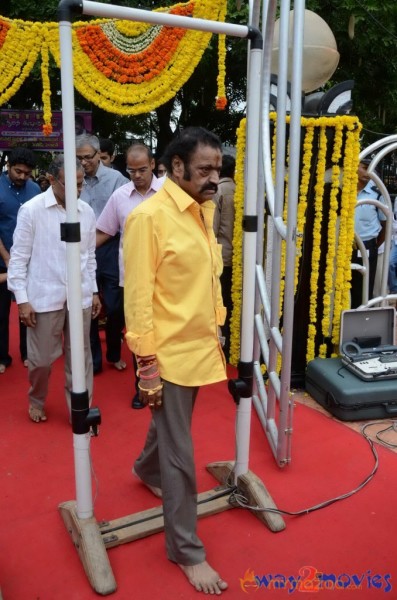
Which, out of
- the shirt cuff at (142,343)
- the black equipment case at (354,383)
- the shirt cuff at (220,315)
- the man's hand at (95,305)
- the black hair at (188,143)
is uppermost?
the black hair at (188,143)

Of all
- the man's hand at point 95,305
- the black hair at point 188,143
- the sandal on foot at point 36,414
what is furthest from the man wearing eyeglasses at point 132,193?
the black hair at point 188,143

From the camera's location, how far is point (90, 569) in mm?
2117

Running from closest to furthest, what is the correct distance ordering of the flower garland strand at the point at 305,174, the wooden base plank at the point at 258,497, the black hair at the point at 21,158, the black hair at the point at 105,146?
the wooden base plank at the point at 258,497
the flower garland strand at the point at 305,174
the black hair at the point at 21,158
the black hair at the point at 105,146

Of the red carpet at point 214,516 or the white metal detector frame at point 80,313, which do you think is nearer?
the white metal detector frame at point 80,313

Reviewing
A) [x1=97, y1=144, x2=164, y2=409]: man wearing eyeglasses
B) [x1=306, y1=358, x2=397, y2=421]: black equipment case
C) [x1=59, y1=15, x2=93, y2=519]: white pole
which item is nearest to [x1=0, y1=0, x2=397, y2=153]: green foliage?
[x1=97, y1=144, x2=164, y2=409]: man wearing eyeglasses

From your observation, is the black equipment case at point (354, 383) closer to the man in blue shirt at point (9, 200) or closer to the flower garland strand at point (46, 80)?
the man in blue shirt at point (9, 200)

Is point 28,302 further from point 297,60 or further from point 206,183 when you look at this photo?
point 297,60

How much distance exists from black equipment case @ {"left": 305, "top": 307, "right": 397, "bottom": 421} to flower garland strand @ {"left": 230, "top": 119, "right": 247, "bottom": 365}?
0.65 metres

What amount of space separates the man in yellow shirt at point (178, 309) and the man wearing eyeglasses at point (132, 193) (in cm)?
124

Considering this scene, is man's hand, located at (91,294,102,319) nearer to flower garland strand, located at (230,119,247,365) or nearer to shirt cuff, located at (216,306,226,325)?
flower garland strand, located at (230,119,247,365)

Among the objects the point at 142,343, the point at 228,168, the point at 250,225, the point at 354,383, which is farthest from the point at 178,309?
the point at 228,168

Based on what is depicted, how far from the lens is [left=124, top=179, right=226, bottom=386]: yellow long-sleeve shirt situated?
2.00 meters

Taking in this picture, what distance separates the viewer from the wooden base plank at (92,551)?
2084 mm

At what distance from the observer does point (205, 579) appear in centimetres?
210
